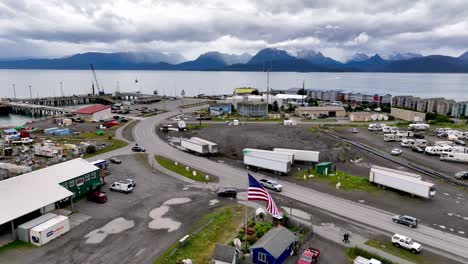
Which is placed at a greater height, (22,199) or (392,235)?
(22,199)

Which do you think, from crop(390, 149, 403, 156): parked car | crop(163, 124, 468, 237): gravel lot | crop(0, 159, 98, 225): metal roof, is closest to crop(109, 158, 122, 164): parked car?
crop(0, 159, 98, 225): metal roof

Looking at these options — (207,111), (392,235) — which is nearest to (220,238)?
(392,235)

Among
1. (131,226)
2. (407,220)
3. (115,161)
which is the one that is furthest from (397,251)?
(115,161)

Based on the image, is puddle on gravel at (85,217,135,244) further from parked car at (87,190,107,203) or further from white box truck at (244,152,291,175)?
white box truck at (244,152,291,175)

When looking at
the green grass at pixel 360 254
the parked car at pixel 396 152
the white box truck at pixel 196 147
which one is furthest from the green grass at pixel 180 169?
the parked car at pixel 396 152

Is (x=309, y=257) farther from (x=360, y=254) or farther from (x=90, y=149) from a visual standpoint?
(x=90, y=149)

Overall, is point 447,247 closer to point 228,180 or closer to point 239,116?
point 228,180
